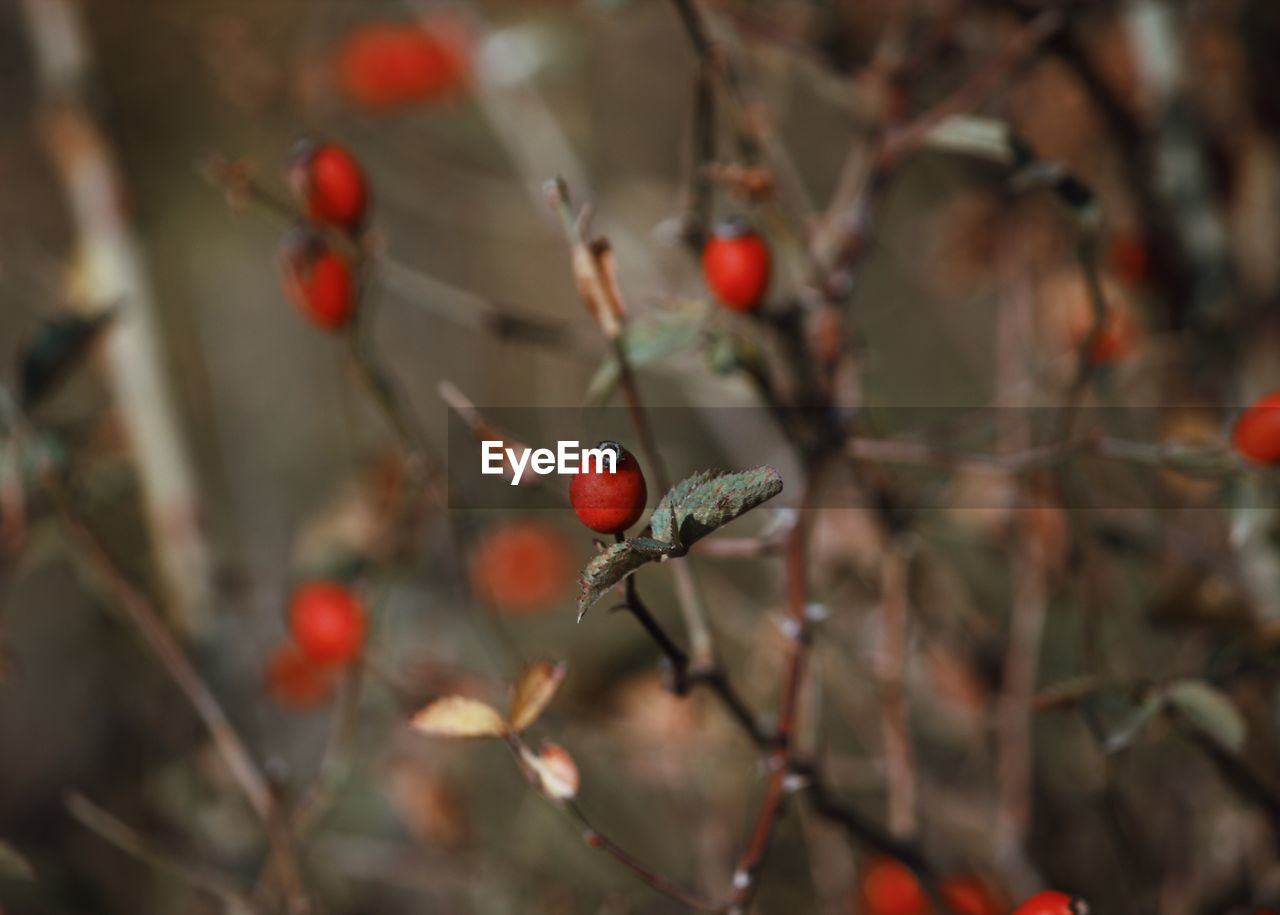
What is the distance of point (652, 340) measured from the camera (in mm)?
515

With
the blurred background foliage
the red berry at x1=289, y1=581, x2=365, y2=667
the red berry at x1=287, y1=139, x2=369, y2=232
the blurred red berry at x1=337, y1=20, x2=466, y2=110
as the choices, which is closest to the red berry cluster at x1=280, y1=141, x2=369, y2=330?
the red berry at x1=287, y1=139, x2=369, y2=232

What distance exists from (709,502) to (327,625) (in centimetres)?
44

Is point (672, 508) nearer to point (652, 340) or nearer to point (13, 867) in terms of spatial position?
point (652, 340)

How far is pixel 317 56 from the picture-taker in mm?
1394

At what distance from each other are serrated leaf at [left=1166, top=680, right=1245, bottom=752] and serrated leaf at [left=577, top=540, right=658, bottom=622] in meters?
0.33

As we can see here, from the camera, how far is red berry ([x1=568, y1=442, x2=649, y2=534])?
0.38 metres

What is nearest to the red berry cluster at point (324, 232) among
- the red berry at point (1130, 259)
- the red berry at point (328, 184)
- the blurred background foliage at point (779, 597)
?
the red berry at point (328, 184)

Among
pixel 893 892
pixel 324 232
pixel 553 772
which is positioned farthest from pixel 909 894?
pixel 324 232

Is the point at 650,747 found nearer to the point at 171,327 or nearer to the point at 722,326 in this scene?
the point at 722,326

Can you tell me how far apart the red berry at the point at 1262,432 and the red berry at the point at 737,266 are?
0.25 meters

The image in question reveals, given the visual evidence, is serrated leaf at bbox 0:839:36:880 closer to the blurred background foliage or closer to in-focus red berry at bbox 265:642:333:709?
the blurred background foliage

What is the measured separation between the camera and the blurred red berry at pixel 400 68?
1.35 meters


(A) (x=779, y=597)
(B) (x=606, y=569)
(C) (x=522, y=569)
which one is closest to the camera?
(B) (x=606, y=569)

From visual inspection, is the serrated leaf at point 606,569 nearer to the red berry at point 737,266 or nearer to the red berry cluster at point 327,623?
the red berry at point 737,266
